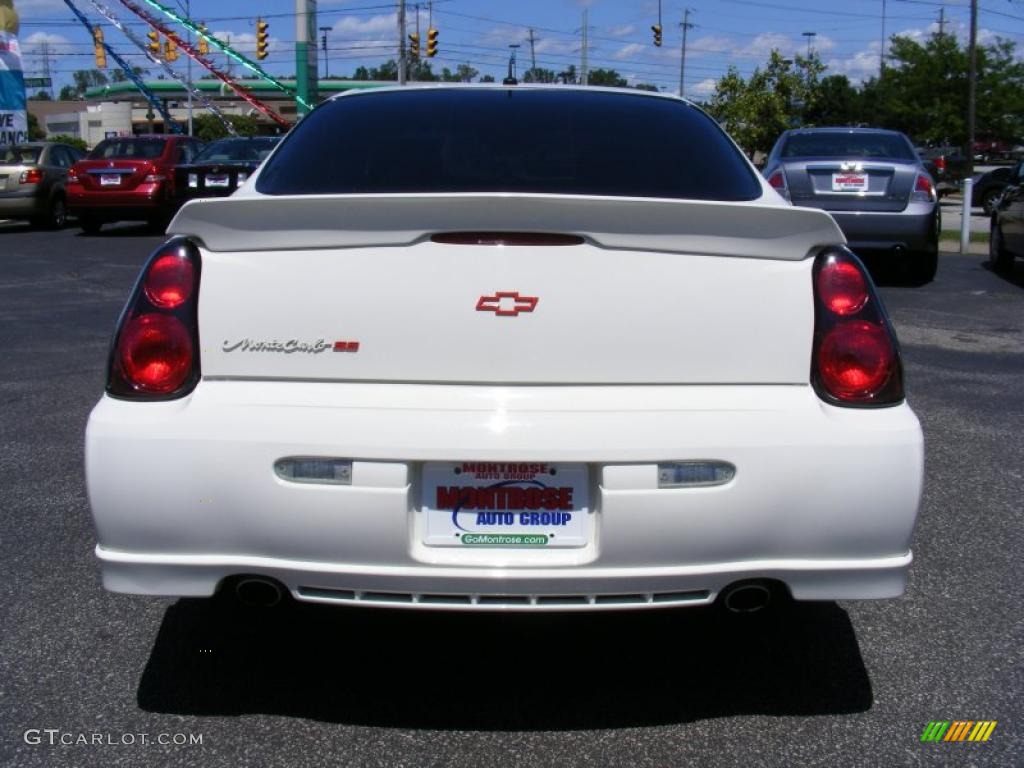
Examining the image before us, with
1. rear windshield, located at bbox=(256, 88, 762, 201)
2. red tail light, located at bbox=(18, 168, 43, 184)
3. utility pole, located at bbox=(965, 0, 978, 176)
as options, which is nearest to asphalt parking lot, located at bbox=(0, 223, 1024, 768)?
rear windshield, located at bbox=(256, 88, 762, 201)

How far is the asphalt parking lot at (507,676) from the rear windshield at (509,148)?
117 cm

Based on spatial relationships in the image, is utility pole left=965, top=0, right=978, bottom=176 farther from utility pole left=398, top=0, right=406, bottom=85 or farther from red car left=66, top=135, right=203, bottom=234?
red car left=66, top=135, right=203, bottom=234

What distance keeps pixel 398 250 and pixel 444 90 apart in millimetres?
1396

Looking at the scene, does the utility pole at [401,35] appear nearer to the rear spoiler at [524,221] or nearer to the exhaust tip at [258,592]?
the rear spoiler at [524,221]

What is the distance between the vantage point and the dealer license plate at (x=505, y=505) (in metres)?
2.59

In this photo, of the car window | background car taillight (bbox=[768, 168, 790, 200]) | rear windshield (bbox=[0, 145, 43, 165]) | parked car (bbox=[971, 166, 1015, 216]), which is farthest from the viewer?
parked car (bbox=[971, 166, 1015, 216])

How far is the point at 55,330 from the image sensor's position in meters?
8.95

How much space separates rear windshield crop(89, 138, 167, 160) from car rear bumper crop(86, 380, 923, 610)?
17.2 metres

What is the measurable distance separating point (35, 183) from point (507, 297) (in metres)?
18.3

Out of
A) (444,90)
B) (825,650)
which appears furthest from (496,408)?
(444,90)

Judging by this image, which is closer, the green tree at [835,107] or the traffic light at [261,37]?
the traffic light at [261,37]

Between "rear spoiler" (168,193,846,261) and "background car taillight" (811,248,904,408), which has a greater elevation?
"rear spoiler" (168,193,846,261)

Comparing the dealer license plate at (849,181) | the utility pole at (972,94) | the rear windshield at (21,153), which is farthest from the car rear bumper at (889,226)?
the utility pole at (972,94)

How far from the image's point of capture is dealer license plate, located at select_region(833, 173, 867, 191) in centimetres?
1064
